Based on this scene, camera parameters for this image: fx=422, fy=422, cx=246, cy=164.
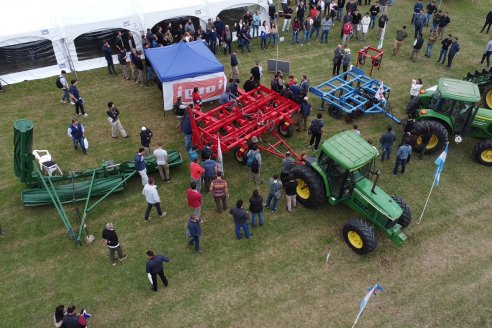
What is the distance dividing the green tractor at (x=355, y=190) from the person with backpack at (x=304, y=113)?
299cm

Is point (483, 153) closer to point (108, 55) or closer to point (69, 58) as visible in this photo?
point (108, 55)

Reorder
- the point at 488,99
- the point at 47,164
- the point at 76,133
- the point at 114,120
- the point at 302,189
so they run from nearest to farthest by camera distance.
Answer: the point at 302,189, the point at 47,164, the point at 76,133, the point at 114,120, the point at 488,99

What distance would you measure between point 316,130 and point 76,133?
7.02 meters

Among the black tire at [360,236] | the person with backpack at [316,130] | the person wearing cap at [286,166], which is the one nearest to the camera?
the black tire at [360,236]

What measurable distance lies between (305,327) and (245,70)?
11236mm

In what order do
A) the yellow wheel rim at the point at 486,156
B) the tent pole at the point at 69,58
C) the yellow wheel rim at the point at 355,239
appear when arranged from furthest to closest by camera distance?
the tent pole at the point at 69,58 → the yellow wheel rim at the point at 486,156 → the yellow wheel rim at the point at 355,239

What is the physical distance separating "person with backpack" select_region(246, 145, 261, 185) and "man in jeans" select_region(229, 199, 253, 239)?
69.6 inches

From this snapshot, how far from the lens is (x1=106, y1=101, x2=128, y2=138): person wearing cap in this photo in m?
→ 12.7

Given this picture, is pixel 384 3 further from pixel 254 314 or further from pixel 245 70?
pixel 254 314

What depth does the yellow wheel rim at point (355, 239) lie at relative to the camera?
970 cm

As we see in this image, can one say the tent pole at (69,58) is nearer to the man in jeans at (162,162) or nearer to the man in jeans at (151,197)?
the man in jeans at (162,162)

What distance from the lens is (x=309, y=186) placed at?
A: 10.3 m

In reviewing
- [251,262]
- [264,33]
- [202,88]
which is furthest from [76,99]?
[264,33]

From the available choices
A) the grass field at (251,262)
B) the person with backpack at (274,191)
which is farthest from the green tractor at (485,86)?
the person with backpack at (274,191)
